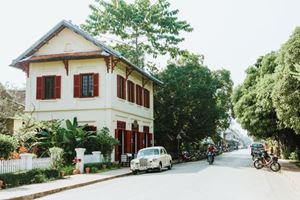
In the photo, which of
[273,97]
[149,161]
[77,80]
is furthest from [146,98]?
[273,97]

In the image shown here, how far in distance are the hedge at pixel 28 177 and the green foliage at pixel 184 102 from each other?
24.1 meters

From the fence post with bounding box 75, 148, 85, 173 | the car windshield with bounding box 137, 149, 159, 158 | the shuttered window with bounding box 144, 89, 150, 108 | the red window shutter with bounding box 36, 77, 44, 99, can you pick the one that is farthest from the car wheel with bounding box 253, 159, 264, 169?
the red window shutter with bounding box 36, 77, 44, 99

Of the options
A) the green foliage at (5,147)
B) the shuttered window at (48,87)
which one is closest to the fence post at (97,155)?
the shuttered window at (48,87)

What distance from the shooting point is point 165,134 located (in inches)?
1751

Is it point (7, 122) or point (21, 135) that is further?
point (7, 122)

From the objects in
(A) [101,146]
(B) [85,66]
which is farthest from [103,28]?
(A) [101,146]

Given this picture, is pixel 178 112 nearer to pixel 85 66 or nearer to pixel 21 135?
pixel 85 66

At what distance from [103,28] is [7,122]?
1447 cm

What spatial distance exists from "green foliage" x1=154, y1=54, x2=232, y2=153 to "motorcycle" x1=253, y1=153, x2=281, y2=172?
16.7 meters

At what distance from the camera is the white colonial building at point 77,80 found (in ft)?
98.2

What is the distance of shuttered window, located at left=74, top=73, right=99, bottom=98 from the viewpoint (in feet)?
99.0

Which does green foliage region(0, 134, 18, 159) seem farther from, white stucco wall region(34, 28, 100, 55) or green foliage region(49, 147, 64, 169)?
white stucco wall region(34, 28, 100, 55)

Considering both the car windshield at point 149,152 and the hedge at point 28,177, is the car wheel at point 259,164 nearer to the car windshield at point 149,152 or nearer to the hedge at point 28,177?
the car windshield at point 149,152

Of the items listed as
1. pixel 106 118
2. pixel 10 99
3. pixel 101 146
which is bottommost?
pixel 101 146
